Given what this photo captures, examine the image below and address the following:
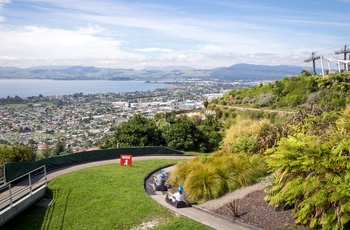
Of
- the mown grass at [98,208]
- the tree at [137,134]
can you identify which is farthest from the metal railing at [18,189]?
the tree at [137,134]

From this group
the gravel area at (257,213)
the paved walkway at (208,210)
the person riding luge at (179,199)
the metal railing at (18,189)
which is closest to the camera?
the gravel area at (257,213)

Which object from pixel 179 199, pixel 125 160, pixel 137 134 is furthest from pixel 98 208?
pixel 137 134

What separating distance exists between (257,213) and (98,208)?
6607mm

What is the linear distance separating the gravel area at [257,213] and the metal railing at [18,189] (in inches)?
327

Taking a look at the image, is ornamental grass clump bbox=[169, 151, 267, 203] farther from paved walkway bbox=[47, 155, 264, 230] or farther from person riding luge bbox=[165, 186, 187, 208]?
person riding luge bbox=[165, 186, 187, 208]

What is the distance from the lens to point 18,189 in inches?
618

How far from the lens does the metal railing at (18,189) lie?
43.1ft

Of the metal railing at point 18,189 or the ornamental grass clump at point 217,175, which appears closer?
the metal railing at point 18,189

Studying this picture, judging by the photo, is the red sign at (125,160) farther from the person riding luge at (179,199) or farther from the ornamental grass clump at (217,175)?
the person riding luge at (179,199)

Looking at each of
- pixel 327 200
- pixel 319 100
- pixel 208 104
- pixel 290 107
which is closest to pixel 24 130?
pixel 208 104

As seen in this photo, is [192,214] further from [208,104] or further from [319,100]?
[208,104]

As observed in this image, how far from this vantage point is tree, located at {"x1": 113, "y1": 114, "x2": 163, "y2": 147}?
2906cm

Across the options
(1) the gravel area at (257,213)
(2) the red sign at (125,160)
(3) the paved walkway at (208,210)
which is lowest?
(3) the paved walkway at (208,210)

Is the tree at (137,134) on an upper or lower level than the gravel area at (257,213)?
upper
